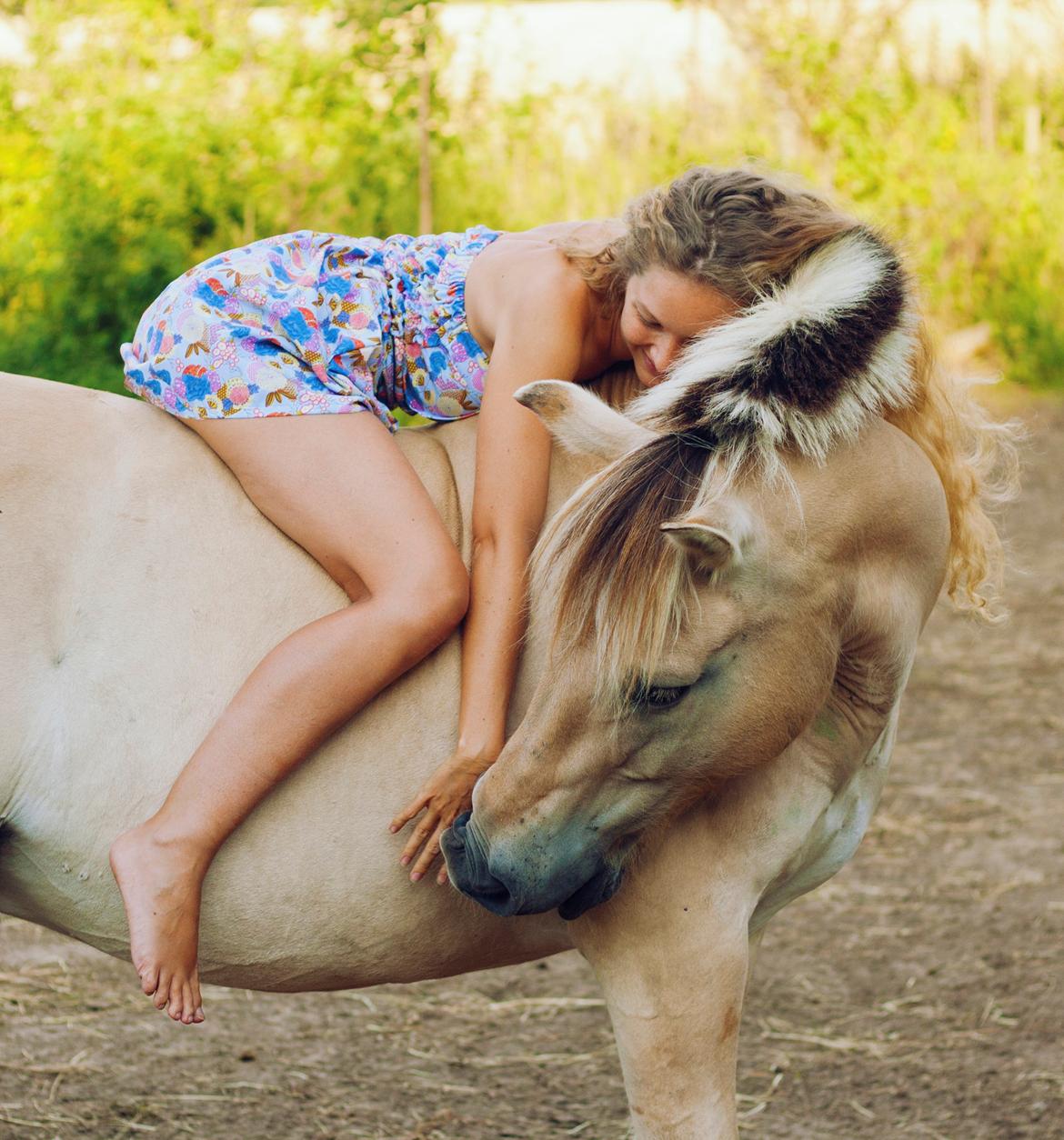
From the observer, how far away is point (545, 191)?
9.88m

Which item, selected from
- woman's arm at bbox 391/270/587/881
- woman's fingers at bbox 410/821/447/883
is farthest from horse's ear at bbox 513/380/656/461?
woman's fingers at bbox 410/821/447/883

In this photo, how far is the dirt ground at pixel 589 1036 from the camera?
9.64 ft

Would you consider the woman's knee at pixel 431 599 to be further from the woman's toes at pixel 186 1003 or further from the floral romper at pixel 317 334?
the woman's toes at pixel 186 1003

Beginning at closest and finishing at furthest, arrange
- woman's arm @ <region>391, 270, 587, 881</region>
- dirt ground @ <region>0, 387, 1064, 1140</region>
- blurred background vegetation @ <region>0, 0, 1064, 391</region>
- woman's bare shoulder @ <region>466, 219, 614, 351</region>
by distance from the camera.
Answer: woman's arm @ <region>391, 270, 587, 881</region>
woman's bare shoulder @ <region>466, 219, 614, 351</region>
dirt ground @ <region>0, 387, 1064, 1140</region>
blurred background vegetation @ <region>0, 0, 1064, 391</region>

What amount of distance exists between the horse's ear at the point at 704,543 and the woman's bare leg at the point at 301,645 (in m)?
0.47

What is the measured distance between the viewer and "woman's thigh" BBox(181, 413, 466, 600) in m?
2.03

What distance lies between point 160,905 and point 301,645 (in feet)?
1.36

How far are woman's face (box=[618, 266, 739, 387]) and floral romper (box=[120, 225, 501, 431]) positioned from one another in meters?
0.30

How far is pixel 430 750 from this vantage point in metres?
2.04

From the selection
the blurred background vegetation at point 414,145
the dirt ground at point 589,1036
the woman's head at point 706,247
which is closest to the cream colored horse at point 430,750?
the woman's head at point 706,247

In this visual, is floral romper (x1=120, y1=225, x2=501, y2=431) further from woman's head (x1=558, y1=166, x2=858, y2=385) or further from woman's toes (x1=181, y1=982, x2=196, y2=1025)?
woman's toes (x1=181, y1=982, x2=196, y2=1025)

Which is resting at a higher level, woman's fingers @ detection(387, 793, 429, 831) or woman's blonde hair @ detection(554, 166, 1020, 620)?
woman's blonde hair @ detection(554, 166, 1020, 620)

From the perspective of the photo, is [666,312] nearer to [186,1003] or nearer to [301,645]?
[301,645]

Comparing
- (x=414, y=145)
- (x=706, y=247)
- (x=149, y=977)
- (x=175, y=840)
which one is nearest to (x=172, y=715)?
(x=175, y=840)
